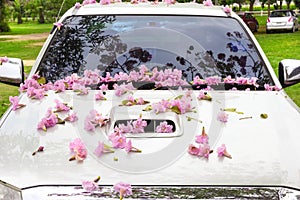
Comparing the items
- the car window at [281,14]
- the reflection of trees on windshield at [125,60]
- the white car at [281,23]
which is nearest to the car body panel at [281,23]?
the white car at [281,23]

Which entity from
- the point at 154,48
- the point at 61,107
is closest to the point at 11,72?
the point at 61,107

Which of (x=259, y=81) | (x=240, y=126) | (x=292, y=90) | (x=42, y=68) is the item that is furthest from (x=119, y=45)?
(x=292, y=90)

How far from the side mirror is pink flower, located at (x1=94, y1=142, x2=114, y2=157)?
1.38 metres

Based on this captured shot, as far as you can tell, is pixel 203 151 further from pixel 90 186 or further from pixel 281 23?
pixel 281 23

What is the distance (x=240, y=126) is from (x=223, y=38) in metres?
1.30

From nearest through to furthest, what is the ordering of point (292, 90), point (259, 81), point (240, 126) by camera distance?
point (240, 126), point (259, 81), point (292, 90)

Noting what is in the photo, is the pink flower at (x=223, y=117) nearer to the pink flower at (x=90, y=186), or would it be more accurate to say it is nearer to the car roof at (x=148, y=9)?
the pink flower at (x=90, y=186)

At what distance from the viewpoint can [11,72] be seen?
421 centimetres

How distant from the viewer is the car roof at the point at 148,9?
15.0ft

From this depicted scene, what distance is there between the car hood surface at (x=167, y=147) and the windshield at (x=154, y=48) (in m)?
0.55

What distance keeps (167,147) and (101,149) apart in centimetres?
32

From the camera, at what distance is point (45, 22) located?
6694 cm

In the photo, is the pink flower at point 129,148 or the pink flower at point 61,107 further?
the pink flower at point 61,107

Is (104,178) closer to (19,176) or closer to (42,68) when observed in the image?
(19,176)
